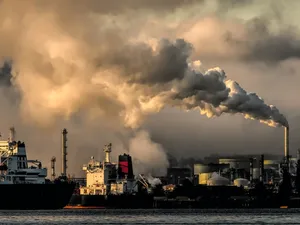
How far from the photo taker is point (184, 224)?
562 feet

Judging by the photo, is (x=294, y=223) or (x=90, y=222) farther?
(x=90, y=222)

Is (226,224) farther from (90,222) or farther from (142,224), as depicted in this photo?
(90,222)

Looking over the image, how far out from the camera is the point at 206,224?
171875 millimetres

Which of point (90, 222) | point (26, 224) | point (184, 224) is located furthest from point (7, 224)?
point (184, 224)

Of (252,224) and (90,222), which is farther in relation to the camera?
(90,222)

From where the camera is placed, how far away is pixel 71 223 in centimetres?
17712

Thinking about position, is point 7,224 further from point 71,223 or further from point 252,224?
point 252,224

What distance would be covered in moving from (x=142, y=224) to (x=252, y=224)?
19.1m

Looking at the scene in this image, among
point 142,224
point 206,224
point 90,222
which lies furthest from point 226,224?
point 90,222

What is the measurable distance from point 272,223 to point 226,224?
8.06 meters

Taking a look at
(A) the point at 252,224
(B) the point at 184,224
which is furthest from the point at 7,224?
(A) the point at 252,224

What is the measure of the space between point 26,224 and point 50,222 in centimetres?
1007

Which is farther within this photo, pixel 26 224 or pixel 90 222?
pixel 90 222

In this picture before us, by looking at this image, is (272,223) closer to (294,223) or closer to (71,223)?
(294,223)
